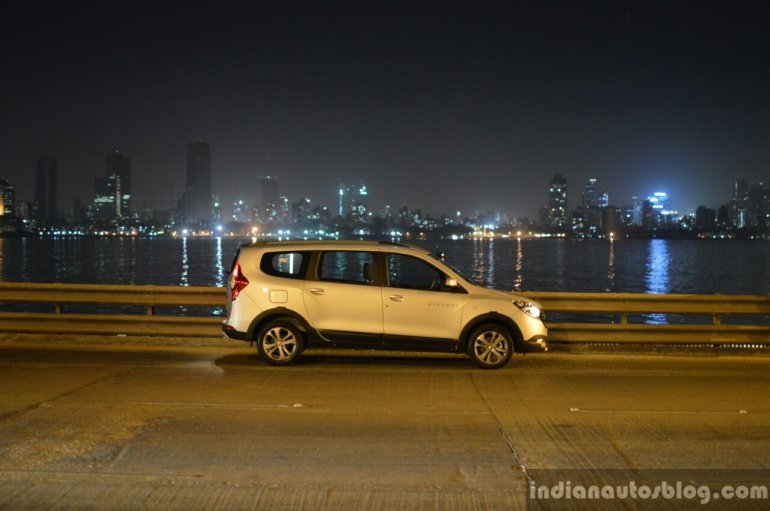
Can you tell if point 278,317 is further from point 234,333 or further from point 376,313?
point 376,313

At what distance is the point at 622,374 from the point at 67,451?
7.03m

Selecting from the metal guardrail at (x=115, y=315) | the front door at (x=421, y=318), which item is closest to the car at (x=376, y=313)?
the front door at (x=421, y=318)

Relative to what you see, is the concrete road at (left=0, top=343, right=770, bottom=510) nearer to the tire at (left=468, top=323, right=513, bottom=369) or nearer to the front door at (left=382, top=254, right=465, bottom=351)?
the tire at (left=468, top=323, right=513, bottom=369)

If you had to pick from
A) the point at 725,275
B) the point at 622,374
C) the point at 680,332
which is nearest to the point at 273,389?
the point at 622,374

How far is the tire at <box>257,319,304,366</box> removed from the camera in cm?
1030

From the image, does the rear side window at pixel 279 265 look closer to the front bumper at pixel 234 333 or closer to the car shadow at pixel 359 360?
the front bumper at pixel 234 333

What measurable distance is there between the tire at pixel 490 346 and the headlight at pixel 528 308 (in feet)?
1.32

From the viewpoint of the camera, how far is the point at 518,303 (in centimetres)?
1038

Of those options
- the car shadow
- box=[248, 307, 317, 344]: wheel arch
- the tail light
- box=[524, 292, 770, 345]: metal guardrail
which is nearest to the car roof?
the tail light

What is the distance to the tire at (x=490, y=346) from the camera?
10227mm

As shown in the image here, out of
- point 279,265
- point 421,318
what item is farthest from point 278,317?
point 421,318

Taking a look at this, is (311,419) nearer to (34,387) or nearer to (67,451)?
(67,451)

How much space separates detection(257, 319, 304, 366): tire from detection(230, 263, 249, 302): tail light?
62 cm

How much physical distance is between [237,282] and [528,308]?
407 centimetres
